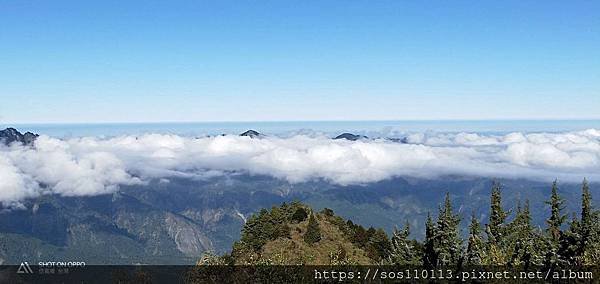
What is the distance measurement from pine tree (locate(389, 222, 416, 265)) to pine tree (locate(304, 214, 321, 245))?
25088mm

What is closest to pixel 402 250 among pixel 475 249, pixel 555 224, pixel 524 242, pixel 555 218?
pixel 475 249

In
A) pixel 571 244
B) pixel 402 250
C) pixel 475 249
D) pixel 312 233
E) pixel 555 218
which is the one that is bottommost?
pixel 312 233

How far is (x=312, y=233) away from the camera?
126 metres

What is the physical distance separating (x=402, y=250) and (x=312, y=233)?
32.1 m

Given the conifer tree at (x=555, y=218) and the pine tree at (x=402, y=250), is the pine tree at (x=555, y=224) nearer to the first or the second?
the conifer tree at (x=555, y=218)

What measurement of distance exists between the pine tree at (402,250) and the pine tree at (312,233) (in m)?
25.1

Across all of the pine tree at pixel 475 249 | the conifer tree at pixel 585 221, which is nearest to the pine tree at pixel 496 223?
the pine tree at pixel 475 249

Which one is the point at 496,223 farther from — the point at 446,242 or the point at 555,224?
the point at 446,242

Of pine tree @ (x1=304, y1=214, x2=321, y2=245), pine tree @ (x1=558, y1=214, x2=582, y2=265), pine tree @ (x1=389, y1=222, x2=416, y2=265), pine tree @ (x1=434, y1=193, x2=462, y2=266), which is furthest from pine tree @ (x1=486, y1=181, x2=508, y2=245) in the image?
pine tree @ (x1=304, y1=214, x2=321, y2=245)

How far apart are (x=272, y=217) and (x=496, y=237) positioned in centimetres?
5440

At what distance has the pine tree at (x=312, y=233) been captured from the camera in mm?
124688

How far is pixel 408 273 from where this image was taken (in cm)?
8050

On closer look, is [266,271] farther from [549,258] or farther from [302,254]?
[549,258]

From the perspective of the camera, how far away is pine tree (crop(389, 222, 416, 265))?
9145 cm
